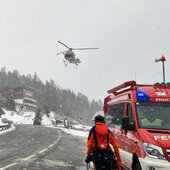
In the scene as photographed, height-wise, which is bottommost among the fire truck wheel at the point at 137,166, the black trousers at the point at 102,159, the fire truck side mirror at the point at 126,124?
the fire truck wheel at the point at 137,166

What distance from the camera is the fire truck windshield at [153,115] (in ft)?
21.2

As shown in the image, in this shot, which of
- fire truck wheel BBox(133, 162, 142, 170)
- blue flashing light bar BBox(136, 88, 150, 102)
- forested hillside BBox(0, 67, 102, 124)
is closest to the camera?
fire truck wheel BBox(133, 162, 142, 170)

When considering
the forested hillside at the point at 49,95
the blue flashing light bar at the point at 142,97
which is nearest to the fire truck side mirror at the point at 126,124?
the blue flashing light bar at the point at 142,97

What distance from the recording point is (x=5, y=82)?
174375 millimetres

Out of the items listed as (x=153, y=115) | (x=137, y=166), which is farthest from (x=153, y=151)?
(x=153, y=115)

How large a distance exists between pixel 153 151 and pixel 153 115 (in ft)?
4.43

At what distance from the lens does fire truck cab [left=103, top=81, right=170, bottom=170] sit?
18.0ft

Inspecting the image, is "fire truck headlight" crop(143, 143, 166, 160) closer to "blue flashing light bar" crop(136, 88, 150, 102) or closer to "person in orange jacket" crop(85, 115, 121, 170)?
"person in orange jacket" crop(85, 115, 121, 170)

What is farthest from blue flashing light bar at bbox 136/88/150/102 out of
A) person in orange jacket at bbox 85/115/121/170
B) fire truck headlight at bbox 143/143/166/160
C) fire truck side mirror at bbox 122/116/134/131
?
person in orange jacket at bbox 85/115/121/170

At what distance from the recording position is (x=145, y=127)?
20.9ft

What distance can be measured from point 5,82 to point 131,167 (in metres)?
176

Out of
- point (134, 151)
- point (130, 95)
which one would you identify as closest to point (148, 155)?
point (134, 151)

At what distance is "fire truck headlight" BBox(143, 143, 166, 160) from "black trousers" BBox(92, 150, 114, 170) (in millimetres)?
1056

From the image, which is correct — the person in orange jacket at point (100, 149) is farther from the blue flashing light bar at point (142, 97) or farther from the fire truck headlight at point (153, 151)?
the blue flashing light bar at point (142, 97)
